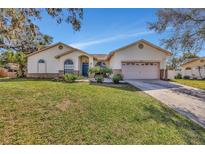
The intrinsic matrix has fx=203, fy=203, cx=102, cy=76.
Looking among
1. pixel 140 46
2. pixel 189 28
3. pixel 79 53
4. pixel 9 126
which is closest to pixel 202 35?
Answer: pixel 189 28

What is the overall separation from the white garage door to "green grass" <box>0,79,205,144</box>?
11.5m

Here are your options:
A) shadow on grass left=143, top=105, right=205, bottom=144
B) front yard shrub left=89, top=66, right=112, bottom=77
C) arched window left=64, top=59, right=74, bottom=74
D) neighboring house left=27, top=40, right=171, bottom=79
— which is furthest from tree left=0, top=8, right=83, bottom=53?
arched window left=64, top=59, right=74, bottom=74

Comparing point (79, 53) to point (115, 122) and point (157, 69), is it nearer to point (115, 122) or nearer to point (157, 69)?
point (157, 69)

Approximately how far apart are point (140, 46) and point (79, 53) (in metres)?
5.90

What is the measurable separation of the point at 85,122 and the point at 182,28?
9.45 m

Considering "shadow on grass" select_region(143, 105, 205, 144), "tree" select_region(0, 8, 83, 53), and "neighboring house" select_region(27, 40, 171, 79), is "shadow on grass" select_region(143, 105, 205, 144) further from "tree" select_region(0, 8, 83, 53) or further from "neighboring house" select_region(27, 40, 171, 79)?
"neighboring house" select_region(27, 40, 171, 79)

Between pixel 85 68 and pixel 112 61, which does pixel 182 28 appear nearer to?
pixel 112 61

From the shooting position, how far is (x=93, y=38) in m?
8.80

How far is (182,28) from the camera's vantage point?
11.8 metres

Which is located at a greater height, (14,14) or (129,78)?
(14,14)

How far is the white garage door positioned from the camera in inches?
712

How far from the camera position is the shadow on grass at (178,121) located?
4688 millimetres

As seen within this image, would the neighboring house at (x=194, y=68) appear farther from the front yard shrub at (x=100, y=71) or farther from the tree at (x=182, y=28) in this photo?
the tree at (x=182, y=28)

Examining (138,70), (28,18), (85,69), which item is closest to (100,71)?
(85,69)
